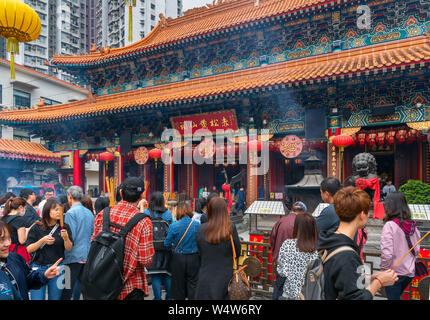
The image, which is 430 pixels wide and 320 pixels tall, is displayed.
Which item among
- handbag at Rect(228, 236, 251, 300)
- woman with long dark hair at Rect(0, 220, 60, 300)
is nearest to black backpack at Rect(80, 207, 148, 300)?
woman with long dark hair at Rect(0, 220, 60, 300)

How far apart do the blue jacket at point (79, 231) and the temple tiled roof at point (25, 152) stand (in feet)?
39.7

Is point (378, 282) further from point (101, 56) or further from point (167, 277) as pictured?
point (101, 56)

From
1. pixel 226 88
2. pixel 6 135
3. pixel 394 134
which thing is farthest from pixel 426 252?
pixel 6 135

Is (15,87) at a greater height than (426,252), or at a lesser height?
greater

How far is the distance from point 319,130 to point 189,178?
640cm

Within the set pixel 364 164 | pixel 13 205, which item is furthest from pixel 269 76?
pixel 13 205

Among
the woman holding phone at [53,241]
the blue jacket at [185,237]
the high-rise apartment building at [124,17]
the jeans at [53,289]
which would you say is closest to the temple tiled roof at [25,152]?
the jeans at [53,289]

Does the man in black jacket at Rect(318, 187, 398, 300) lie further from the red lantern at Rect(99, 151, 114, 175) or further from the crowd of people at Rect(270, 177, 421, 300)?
the red lantern at Rect(99, 151, 114, 175)

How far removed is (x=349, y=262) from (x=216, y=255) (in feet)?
4.83

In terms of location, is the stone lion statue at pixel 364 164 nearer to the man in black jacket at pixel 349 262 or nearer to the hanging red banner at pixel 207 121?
the man in black jacket at pixel 349 262

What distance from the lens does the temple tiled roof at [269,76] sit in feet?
25.5

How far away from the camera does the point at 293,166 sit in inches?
465

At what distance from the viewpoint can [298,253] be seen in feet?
8.89

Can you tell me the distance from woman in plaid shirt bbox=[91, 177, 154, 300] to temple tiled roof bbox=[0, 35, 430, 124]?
692 cm
